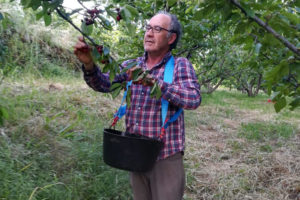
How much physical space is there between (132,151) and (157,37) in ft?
2.17

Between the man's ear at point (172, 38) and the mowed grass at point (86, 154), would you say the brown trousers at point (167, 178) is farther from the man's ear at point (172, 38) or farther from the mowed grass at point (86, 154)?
the mowed grass at point (86, 154)

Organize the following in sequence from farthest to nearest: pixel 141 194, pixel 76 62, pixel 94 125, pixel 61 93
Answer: pixel 76 62
pixel 61 93
pixel 94 125
pixel 141 194

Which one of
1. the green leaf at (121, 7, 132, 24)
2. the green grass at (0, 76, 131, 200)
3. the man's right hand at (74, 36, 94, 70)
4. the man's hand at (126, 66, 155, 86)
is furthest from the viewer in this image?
the green grass at (0, 76, 131, 200)

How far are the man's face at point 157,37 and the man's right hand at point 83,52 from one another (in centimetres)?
37

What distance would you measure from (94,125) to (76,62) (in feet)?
10.7

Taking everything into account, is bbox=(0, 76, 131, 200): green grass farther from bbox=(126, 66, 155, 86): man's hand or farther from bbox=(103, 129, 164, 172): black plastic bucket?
bbox=(126, 66, 155, 86): man's hand

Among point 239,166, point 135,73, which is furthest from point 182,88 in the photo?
point 239,166

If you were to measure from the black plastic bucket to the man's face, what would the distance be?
1.73ft

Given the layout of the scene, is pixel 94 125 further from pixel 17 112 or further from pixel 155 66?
pixel 155 66

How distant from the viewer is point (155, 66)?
1732 millimetres

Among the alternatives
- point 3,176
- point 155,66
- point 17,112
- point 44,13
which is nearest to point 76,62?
point 17,112

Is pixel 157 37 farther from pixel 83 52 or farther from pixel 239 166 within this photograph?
pixel 239 166

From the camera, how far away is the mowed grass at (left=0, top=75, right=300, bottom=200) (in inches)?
96.7

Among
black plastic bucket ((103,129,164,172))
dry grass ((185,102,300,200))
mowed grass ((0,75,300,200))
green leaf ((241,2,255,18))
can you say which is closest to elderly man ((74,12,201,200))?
black plastic bucket ((103,129,164,172))
